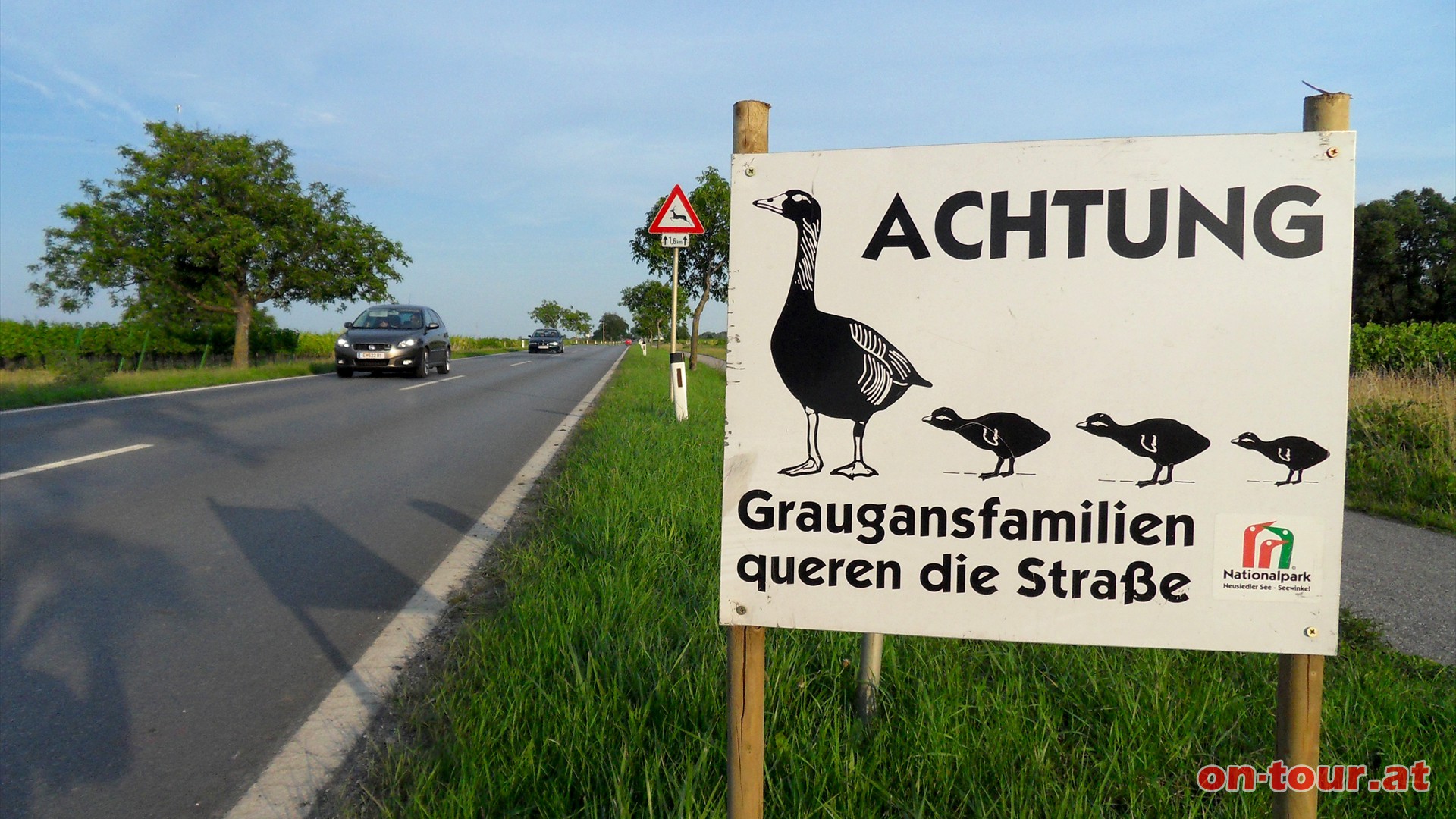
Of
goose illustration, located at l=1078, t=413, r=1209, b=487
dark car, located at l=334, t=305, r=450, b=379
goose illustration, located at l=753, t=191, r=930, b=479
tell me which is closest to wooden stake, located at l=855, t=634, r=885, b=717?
goose illustration, located at l=753, t=191, r=930, b=479

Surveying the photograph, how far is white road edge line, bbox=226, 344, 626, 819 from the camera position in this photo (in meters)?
2.20

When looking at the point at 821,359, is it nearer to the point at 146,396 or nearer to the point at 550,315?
the point at 146,396

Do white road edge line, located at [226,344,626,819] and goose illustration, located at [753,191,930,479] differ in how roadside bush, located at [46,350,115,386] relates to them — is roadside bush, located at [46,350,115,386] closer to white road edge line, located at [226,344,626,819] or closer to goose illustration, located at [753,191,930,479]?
white road edge line, located at [226,344,626,819]

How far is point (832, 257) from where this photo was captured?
1.74 m

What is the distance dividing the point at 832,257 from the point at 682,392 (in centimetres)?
833

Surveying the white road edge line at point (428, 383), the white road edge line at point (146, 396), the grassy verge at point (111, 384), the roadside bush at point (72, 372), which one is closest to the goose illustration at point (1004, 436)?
the white road edge line at point (146, 396)

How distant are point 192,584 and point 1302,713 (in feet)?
14.5

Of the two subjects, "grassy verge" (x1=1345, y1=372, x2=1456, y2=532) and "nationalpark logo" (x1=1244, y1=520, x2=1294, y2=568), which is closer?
"nationalpark logo" (x1=1244, y1=520, x2=1294, y2=568)

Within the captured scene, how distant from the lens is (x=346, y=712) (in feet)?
8.84

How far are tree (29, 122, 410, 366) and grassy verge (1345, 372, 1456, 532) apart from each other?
93.7 ft

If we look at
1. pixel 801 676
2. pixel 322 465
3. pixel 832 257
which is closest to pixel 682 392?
pixel 322 465

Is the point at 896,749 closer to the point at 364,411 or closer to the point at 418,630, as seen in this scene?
the point at 418,630

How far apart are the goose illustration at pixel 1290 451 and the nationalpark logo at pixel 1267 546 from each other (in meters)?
0.09

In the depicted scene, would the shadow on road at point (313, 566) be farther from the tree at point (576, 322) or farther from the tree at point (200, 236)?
the tree at point (576, 322)
